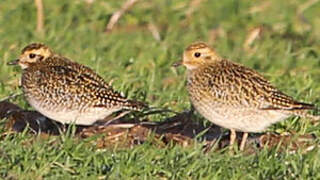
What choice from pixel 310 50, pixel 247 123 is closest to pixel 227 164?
pixel 247 123

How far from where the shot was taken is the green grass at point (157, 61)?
333 inches

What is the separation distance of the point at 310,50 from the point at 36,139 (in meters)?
5.24

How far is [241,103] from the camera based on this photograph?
9.20m

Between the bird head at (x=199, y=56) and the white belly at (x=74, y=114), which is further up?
the bird head at (x=199, y=56)

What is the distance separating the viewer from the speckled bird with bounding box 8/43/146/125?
9.56 m

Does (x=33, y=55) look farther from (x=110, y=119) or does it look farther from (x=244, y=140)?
(x=244, y=140)

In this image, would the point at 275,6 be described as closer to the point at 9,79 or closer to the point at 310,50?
the point at 310,50

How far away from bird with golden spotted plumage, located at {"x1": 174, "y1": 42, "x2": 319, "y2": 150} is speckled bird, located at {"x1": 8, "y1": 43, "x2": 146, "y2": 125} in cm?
68

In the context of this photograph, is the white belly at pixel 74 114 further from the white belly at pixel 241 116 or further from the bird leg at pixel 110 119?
the white belly at pixel 241 116

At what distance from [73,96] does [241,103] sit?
1.51 metres

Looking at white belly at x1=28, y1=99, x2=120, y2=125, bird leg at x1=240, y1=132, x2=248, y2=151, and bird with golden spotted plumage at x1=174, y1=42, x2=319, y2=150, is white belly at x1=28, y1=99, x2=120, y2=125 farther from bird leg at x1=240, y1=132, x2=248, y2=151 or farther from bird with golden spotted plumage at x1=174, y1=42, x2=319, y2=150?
bird leg at x1=240, y1=132, x2=248, y2=151

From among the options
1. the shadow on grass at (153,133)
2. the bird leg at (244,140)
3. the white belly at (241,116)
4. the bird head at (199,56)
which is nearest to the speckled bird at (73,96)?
the shadow on grass at (153,133)

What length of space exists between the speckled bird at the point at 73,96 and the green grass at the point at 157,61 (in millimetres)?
429

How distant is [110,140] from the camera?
9641 millimetres
